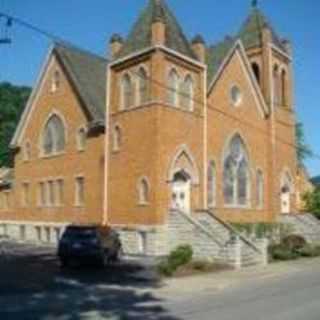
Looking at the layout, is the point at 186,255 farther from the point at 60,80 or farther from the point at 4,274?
the point at 60,80

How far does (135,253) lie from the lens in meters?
35.4

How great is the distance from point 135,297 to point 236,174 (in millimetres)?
23600

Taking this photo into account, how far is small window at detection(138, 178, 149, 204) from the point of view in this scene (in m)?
35.4

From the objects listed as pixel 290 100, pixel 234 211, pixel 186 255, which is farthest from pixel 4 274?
pixel 290 100

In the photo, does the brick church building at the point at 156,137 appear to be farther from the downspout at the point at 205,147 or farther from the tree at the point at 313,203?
the tree at the point at 313,203

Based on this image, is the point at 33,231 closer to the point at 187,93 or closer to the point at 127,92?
the point at 127,92

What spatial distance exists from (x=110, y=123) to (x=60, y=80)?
7.05 meters

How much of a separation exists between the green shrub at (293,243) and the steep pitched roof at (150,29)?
10928mm

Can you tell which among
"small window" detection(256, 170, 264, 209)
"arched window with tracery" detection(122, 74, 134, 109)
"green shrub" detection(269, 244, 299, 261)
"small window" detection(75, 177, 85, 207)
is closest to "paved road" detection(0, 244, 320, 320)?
"green shrub" detection(269, 244, 299, 261)

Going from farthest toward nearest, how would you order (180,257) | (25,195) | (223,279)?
(25,195) → (180,257) → (223,279)

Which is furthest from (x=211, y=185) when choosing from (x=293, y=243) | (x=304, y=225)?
(x=304, y=225)

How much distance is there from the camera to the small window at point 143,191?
35.4 metres

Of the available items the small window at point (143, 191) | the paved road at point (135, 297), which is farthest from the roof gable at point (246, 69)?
the paved road at point (135, 297)

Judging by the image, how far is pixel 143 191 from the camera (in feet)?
117
